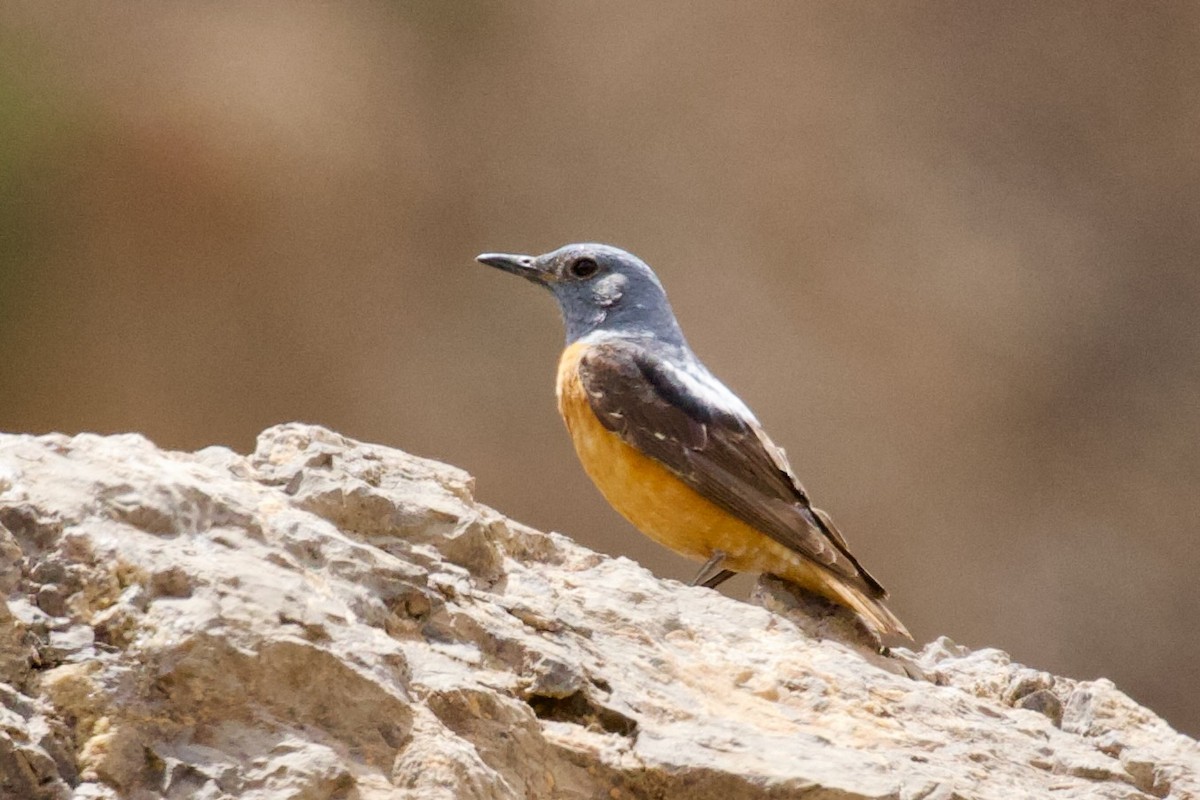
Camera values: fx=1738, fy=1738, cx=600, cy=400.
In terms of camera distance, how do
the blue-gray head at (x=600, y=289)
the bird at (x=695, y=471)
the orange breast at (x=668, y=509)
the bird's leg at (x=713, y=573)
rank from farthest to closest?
the blue-gray head at (x=600, y=289) → the bird's leg at (x=713, y=573) → the orange breast at (x=668, y=509) → the bird at (x=695, y=471)

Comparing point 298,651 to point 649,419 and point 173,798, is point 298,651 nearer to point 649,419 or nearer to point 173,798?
point 173,798

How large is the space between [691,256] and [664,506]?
236 inches

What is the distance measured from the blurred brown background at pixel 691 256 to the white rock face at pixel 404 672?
268 inches

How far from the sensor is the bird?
15.8ft

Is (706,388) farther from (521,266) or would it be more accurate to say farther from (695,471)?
(521,266)

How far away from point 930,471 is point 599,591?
24.8 ft

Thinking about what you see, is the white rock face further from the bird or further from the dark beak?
the dark beak

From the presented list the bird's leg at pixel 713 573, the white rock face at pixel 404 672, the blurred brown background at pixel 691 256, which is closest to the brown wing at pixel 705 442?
the bird's leg at pixel 713 573

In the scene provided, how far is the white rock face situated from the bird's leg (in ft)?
3.17

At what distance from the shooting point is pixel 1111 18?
11.5 metres

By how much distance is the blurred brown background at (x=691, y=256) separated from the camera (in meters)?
10.9

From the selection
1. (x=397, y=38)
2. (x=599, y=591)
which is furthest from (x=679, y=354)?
(x=397, y=38)

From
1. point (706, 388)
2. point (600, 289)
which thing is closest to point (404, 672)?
point (706, 388)

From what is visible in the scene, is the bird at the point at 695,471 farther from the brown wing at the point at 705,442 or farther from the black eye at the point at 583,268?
the black eye at the point at 583,268
